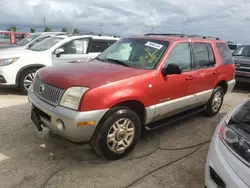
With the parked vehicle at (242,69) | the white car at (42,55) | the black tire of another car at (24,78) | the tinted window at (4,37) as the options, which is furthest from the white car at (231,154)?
the tinted window at (4,37)

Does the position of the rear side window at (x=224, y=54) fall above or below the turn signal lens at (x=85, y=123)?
above

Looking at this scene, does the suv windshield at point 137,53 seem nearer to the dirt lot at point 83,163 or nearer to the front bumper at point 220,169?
the dirt lot at point 83,163

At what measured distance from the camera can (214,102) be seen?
5.23 meters

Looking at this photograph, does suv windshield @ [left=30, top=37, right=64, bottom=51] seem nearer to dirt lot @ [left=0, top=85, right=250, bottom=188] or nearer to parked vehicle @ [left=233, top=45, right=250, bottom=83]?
dirt lot @ [left=0, top=85, right=250, bottom=188]

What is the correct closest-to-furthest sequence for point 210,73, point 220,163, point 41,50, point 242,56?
point 220,163
point 210,73
point 41,50
point 242,56

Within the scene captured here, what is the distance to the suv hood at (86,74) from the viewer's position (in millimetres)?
3075

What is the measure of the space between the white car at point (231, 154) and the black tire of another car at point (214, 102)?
2641 mm

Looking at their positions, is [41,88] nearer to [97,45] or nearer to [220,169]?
[220,169]

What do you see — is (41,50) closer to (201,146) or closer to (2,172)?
(2,172)

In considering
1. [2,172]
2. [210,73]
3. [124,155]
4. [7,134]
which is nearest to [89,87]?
[124,155]

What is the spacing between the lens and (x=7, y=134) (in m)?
3.99

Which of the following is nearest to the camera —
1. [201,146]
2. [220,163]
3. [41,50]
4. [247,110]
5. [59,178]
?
[220,163]

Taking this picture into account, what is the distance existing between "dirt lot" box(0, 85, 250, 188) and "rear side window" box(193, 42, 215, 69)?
1276 mm

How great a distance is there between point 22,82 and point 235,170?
559 cm
